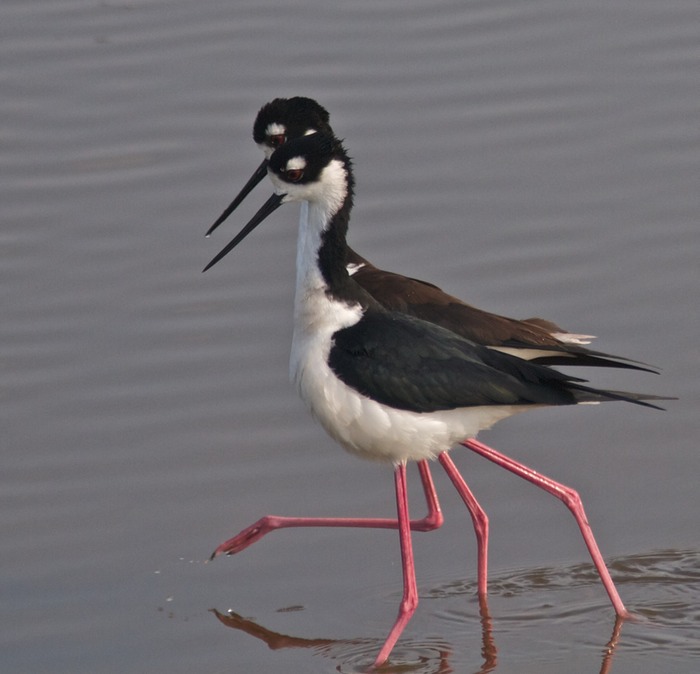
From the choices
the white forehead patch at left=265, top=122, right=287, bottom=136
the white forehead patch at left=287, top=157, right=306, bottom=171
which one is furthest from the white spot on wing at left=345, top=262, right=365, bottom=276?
the white forehead patch at left=287, top=157, right=306, bottom=171

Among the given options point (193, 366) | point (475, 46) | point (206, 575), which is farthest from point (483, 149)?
point (206, 575)

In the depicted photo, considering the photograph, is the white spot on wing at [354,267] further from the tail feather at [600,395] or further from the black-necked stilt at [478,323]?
the tail feather at [600,395]

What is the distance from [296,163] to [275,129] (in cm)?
135

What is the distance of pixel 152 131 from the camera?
840 cm

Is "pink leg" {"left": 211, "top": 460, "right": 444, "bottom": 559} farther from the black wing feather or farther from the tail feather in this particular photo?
the tail feather

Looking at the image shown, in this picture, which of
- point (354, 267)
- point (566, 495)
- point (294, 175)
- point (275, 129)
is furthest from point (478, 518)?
point (275, 129)

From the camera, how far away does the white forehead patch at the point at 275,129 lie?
264 inches

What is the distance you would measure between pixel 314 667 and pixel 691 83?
4.46m

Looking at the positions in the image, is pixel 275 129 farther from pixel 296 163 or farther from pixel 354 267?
pixel 296 163

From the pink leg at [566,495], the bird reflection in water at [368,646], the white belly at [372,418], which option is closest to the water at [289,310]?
the bird reflection in water at [368,646]

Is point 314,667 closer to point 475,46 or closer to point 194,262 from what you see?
point 194,262

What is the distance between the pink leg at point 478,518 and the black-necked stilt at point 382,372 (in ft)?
0.86

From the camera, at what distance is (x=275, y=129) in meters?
6.72

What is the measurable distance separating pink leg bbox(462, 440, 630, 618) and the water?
5.1 inches
